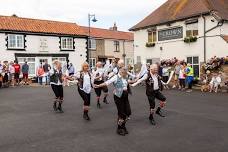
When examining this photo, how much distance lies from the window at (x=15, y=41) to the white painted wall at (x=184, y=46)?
11.9 metres

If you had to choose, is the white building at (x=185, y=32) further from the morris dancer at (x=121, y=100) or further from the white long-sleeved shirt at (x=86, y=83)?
the morris dancer at (x=121, y=100)

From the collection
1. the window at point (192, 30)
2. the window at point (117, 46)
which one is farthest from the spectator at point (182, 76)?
the window at point (117, 46)

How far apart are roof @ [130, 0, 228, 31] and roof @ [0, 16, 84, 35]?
9.50m

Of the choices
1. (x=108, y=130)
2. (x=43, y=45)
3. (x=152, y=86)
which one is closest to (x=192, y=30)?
(x=43, y=45)

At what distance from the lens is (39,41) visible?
35625 millimetres

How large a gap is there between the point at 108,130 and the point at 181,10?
21.6m

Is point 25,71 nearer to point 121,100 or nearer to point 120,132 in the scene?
point 121,100

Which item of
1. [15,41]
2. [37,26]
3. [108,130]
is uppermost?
[37,26]

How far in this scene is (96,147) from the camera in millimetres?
7039

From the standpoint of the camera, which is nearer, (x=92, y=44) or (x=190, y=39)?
(x=190, y=39)

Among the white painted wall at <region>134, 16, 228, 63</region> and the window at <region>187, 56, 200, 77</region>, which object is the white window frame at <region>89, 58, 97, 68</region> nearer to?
the white painted wall at <region>134, 16, 228, 63</region>

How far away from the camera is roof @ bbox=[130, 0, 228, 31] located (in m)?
25.8

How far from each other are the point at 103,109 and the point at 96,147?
17.8 feet

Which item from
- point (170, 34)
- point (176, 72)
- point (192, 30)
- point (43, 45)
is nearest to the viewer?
point (176, 72)
